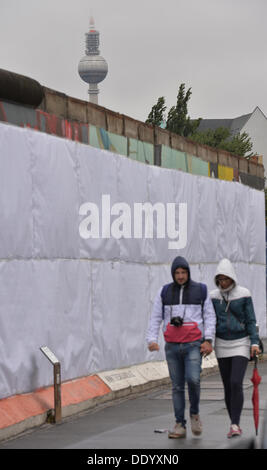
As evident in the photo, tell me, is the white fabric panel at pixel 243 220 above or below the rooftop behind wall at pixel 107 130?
below

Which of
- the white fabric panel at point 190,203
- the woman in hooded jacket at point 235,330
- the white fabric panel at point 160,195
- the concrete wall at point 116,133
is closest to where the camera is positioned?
the woman in hooded jacket at point 235,330

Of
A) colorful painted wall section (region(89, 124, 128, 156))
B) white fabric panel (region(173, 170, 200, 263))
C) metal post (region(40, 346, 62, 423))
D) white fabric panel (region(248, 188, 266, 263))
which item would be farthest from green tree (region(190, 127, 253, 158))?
metal post (region(40, 346, 62, 423))

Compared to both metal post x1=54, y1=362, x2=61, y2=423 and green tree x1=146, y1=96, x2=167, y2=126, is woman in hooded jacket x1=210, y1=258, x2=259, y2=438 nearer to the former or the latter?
metal post x1=54, y1=362, x2=61, y2=423

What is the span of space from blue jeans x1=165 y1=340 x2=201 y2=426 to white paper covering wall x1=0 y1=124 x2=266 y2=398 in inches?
80.1

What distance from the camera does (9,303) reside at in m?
12.4

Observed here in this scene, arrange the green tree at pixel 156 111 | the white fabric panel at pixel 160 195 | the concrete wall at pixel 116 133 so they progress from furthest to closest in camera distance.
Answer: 1. the green tree at pixel 156 111
2. the white fabric panel at pixel 160 195
3. the concrete wall at pixel 116 133

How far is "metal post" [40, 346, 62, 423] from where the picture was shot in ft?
41.4

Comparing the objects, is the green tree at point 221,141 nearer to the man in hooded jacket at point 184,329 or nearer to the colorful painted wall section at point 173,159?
the colorful painted wall section at point 173,159

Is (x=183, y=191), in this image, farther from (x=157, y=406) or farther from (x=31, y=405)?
(x=31, y=405)

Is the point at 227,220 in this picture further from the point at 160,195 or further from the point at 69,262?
the point at 69,262

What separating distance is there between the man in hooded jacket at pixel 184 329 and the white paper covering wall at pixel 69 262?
203cm

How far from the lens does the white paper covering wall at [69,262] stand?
41.3ft

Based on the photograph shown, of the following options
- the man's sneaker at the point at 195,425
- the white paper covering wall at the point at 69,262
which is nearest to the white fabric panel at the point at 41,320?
the white paper covering wall at the point at 69,262
